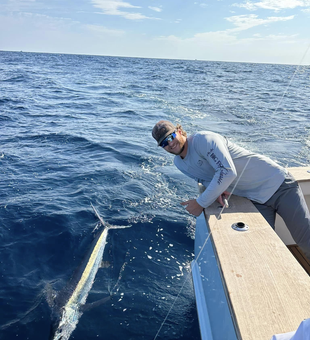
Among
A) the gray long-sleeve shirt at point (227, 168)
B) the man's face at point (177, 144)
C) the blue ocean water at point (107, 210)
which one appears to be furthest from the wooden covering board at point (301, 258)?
the man's face at point (177, 144)

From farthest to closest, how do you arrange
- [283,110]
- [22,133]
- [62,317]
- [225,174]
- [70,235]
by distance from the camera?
1. [283,110]
2. [22,133]
3. [70,235]
4. [62,317]
5. [225,174]

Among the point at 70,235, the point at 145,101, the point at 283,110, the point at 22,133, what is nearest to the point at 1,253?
the point at 70,235

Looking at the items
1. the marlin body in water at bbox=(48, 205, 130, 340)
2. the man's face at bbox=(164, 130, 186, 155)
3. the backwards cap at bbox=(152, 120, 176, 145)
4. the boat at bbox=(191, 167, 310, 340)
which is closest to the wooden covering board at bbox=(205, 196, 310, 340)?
the boat at bbox=(191, 167, 310, 340)

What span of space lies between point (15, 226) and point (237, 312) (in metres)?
4.36

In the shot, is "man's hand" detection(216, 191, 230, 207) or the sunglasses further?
"man's hand" detection(216, 191, 230, 207)

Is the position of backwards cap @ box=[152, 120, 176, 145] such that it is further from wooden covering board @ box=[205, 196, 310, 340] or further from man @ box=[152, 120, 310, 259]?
wooden covering board @ box=[205, 196, 310, 340]

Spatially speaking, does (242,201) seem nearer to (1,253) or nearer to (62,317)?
(62,317)

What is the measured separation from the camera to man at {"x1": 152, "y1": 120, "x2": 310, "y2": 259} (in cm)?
273

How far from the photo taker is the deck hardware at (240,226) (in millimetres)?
2466

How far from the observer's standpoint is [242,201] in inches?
117

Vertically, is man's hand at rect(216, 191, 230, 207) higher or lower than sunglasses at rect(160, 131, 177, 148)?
lower

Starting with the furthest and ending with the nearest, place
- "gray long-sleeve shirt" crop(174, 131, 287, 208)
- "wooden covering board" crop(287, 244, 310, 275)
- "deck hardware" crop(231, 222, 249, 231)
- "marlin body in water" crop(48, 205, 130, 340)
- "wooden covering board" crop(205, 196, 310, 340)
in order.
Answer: "wooden covering board" crop(287, 244, 310, 275) → "marlin body in water" crop(48, 205, 130, 340) → "gray long-sleeve shirt" crop(174, 131, 287, 208) → "deck hardware" crop(231, 222, 249, 231) → "wooden covering board" crop(205, 196, 310, 340)

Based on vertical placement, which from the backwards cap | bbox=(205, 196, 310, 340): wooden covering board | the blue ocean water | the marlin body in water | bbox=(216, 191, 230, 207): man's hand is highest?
the backwards cap

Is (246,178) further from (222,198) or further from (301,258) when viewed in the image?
(301,258)
